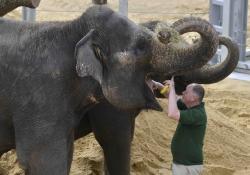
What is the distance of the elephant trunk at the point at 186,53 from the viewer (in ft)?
19.7

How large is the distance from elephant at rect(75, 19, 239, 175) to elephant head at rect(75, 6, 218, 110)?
0.53 meters

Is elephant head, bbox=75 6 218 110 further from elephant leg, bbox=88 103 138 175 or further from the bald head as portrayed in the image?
the bald head

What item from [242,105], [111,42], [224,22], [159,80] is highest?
[111,42]

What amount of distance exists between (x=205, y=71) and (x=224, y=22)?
5.34m

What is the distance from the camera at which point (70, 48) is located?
6.15 m

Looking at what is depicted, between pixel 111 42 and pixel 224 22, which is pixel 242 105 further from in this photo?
pixel 111 42

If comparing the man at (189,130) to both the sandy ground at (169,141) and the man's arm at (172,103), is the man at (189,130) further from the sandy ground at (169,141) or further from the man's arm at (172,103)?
the sandy ground at (169,141)

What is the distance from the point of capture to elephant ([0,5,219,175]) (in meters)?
6.04

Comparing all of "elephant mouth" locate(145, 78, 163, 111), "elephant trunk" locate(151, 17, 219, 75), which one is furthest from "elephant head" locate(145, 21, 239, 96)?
"elephant trunk" locate(151, 17, 219, 75)

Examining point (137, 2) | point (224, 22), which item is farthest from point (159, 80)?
point (137, 2)

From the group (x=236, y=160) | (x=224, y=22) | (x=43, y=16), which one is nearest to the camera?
(x=236, y=160)

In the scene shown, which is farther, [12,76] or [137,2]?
[137,2]

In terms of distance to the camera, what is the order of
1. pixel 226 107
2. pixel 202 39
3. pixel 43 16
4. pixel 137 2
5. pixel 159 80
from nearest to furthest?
1. pixel 202 39
2. pixel 159 80
3. pixel 226 107
4. pixel 137 2
5. pixel 43 16

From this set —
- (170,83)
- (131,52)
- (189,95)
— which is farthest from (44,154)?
(189,95)
